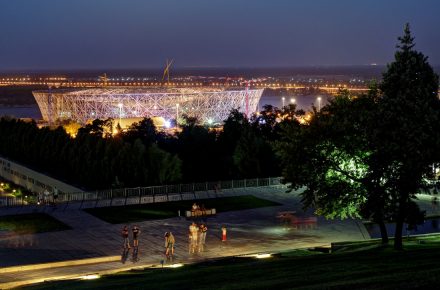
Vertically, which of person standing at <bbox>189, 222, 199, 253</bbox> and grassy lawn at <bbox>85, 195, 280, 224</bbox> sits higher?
grassy lawn at <bbox>85, 195, 280, 224</bbox>

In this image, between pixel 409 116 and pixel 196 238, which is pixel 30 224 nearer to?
pixel 196 238

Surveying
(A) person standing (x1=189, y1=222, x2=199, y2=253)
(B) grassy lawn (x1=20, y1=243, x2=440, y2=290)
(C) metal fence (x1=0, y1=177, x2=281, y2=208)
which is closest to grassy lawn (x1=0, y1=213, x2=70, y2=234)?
(C) metal fence (x1=0, y1=177, x2=281, y2=208)

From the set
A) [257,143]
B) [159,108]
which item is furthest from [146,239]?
[159,108]

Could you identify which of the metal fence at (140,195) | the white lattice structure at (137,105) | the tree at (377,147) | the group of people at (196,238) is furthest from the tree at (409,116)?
the white lattice structure at (137,105)

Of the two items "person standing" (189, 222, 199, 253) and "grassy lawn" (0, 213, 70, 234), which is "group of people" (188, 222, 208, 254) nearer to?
"person standing" (189, 222, 199, 253)

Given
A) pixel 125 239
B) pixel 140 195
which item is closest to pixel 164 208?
pixel 140 195

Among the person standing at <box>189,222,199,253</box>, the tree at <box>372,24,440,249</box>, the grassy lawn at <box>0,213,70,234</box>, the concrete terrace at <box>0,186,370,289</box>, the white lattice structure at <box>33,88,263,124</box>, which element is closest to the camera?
the tree at <box>372,24,440,249</box>

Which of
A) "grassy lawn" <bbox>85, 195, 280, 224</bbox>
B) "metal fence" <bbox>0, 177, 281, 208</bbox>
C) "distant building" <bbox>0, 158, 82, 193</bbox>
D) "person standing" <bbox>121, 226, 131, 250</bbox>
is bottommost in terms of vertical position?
"person standing" <bbox>121, 226, 131, 250</bbox>
